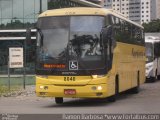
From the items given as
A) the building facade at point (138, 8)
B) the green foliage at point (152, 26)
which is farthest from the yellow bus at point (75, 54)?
the green foliage at point (152, 26)

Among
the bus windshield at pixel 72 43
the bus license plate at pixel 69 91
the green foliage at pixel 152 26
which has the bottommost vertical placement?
the bus license plate at pixel 69 91

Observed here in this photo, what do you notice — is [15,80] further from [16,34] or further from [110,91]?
[16,34]

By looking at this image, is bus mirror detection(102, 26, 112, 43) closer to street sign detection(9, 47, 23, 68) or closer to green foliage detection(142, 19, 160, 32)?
street sign detection(9, 47, 23, 68)

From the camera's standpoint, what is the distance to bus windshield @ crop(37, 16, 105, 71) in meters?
19.6

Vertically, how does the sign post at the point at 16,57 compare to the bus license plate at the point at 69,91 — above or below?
above

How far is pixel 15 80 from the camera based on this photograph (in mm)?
39281

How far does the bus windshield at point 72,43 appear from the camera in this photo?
64.3 ft

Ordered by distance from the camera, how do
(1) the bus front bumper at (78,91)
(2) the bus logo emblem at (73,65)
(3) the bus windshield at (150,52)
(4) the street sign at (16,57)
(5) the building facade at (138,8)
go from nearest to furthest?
(1) the bus front bumper at (78,91), (2) the bus logo emblem at (73,65), (4) the street sign at (16,57), (3) the bus windshield at (150,52), (5) the building facade at (138,8)

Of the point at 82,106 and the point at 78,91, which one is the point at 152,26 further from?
the point at 78,91

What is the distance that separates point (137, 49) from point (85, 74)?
8.76 meters

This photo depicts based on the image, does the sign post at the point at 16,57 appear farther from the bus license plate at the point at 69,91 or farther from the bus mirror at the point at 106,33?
the bus mirror at the point at 106,33

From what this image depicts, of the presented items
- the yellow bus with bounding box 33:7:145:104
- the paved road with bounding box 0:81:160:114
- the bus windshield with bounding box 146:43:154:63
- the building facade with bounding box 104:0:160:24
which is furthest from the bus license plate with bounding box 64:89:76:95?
the building facade with bounding box 104:0:160:24

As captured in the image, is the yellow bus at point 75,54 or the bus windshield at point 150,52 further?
the bus windshield at point 150,52

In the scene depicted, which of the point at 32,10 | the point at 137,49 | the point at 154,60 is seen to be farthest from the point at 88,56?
the point at 32,10
